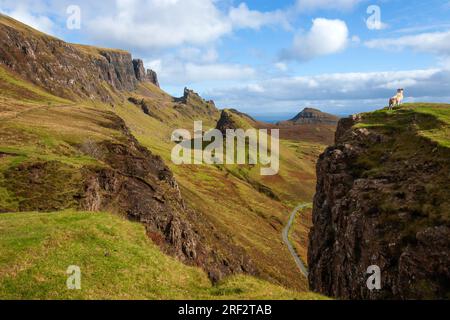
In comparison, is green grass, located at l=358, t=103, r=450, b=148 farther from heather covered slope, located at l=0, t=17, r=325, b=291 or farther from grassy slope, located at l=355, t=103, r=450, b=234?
heather covered slope, located at l=0, t=17, r=325, b=291

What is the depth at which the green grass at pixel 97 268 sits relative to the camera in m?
21.6

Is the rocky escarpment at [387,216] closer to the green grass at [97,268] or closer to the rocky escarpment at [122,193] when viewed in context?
the green grass at [97,268]

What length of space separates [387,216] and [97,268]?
28904 millimetres

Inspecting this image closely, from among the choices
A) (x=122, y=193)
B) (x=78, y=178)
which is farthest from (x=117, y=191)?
(x=78, y=178)

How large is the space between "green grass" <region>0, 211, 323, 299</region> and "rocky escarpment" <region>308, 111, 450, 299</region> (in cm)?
1399

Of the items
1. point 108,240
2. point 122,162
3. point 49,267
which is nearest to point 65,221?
point 108,240

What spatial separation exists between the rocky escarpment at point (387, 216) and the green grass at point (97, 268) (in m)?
14.0

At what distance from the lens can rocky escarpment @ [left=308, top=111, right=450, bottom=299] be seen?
31547mm

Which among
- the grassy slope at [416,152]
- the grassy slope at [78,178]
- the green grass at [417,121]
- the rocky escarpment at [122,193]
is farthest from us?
the grassy slope at [78,178]

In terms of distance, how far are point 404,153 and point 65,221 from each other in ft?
136

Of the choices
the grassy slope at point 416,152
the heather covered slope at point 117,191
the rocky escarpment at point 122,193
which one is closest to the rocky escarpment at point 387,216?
the grassy slope at point 416,152

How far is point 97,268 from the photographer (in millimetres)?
24156

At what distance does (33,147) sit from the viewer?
216ft

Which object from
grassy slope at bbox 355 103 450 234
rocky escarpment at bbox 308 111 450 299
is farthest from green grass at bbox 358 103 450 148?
rocky escarpment at bbox 308 111 450 299
